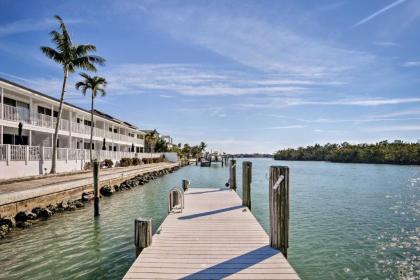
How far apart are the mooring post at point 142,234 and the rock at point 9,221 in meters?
8.01

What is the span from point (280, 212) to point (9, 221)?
36.1 ft

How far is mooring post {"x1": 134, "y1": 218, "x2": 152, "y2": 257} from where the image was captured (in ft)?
24.6

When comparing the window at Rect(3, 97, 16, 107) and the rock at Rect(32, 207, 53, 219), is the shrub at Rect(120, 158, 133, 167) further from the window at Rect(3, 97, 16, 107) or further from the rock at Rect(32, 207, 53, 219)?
the rock at Rect(32, 207, 53, 219)

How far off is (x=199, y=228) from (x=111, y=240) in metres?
4.23

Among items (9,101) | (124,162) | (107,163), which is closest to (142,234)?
(9,101)

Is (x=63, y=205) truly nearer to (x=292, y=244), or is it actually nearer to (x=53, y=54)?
(x=292, y=244)

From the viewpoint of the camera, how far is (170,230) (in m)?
9.46

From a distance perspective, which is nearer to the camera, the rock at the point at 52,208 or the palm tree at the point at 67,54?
the rock at the point at 52,208

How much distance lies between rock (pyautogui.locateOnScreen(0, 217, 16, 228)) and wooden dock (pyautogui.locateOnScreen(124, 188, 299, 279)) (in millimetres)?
6674

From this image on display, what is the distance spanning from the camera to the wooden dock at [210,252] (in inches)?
239

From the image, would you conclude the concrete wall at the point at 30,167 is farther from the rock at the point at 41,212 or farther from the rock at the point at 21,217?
the rock at the point at 21,217

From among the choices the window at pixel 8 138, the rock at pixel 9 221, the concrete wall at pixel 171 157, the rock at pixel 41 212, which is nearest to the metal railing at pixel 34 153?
the window at pixel 8 138

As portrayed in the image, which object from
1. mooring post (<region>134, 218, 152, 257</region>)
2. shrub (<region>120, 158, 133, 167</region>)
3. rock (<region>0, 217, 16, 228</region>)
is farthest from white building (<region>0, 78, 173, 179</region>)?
mooring post (<region>134, 218, 152, 257</region>)

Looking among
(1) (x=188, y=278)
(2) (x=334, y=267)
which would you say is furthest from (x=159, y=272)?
(2) (x=334, y=267)
